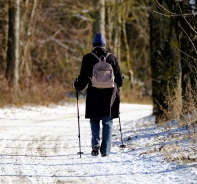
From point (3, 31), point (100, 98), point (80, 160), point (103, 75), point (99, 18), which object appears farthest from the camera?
point (3, 31)

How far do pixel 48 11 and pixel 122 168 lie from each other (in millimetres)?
27164

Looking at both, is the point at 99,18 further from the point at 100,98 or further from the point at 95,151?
the point at 95,151

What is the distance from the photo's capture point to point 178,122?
11508mm

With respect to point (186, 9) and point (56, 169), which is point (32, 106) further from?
point (56, 169)

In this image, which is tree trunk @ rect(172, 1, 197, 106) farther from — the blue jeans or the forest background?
the blue jeans

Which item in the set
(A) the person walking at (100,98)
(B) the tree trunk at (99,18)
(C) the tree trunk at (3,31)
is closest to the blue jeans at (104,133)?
(A) the person walking at (100,98)

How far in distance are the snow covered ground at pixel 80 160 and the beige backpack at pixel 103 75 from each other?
1.19m

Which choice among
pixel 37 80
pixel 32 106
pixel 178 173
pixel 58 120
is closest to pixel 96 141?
pixel 178 173

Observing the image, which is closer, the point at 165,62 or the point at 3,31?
the point at 165,62

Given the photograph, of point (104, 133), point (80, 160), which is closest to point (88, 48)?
point (104, 133)

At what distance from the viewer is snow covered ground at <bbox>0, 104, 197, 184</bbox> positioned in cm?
774

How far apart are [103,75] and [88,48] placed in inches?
1058

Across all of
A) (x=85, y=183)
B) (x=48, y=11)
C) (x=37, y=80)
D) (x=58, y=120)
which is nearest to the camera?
(x=85, y=183)

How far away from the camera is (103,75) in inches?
373
